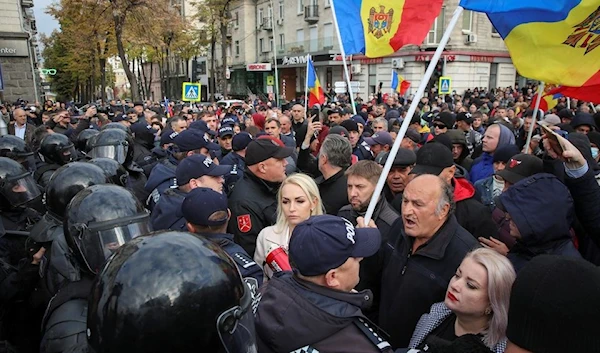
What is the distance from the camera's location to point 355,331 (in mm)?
1850

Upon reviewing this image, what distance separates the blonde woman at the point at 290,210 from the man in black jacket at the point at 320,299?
3.75ft

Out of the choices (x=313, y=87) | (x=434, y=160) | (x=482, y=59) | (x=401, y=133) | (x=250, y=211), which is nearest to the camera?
(x=401, y=133)

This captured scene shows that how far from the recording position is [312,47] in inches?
1708

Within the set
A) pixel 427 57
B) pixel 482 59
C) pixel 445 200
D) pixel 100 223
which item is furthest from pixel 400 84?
pixel 482 59

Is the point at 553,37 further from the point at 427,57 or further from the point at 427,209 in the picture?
the point at 427,57

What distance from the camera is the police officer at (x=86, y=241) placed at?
189cm

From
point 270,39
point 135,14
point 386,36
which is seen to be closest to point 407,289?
point 386,36

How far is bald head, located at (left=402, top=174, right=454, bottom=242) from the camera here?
8.82 feet

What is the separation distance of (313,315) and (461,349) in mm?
580

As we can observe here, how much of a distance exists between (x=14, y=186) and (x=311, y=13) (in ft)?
137

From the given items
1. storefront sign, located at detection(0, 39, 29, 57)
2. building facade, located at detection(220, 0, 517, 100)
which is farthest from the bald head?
storefront sign, located at detection(0, 39, 29, 57)

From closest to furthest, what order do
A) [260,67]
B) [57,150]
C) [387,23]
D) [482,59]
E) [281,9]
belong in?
1. [387,23]
2. [57,150]
3. [482,59]
4. [260,67]
5. [281,9]

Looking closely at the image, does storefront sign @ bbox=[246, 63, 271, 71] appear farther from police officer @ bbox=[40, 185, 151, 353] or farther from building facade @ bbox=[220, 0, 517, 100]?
police officer @ bbox=[40, 185, 151, 353]

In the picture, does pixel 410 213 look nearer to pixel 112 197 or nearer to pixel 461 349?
pixel 461 349
